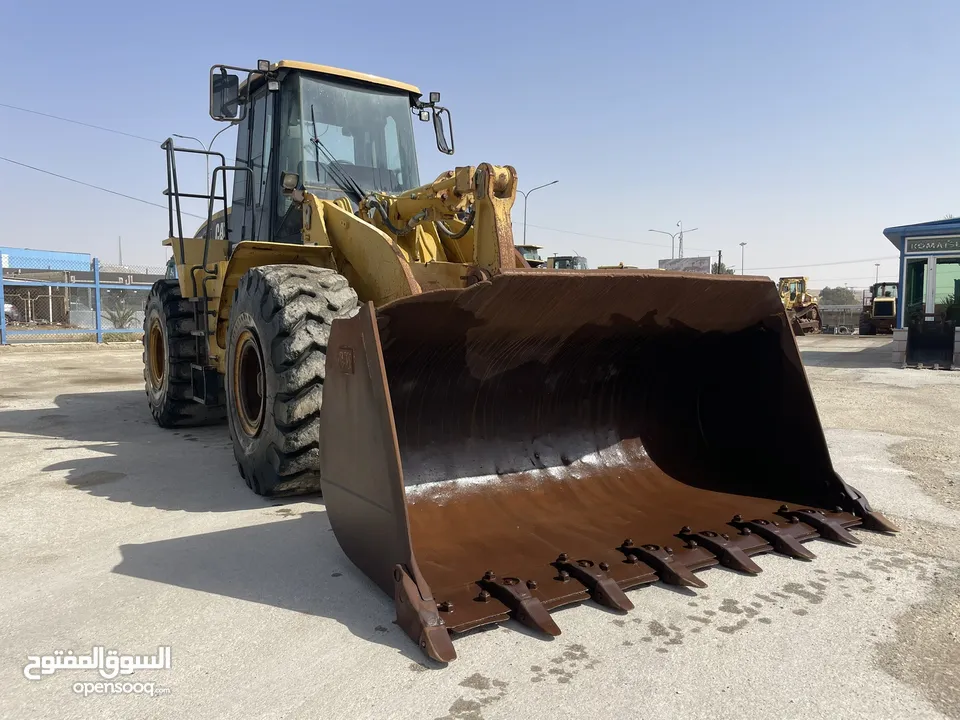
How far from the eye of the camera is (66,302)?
2378cm

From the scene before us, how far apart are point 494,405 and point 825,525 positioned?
1.85 metres

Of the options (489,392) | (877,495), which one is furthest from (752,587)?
(877,495)

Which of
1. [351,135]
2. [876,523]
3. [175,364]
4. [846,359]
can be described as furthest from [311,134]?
[846,359]

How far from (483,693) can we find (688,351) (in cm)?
272

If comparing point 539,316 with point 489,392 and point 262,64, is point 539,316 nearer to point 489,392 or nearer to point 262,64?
point 489,392

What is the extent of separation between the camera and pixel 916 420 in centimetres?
771

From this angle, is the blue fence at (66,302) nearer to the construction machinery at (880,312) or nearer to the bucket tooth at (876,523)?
the bucket tooth at (876,523)

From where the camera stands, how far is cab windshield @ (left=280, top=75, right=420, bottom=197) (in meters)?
5.48

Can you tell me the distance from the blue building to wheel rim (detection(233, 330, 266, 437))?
15.5 metres

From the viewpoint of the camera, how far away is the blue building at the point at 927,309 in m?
15.3

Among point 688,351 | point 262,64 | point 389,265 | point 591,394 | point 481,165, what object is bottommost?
point 591,394

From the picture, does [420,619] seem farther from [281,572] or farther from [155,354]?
[155,354]

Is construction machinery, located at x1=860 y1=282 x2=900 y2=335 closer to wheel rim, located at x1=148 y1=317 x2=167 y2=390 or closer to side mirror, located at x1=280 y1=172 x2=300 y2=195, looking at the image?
wheel rim, located at x1=148 y1=317 x2=167 y2=390

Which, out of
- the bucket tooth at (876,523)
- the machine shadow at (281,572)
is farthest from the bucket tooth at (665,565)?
the bucket tooth at (876,523)
